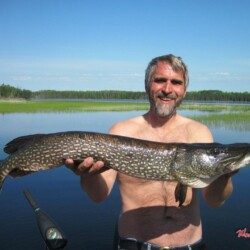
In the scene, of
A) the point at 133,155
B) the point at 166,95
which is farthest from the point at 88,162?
the point at 166,95

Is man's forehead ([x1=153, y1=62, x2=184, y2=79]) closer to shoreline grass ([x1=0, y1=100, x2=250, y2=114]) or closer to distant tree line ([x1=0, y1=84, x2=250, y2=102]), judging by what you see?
shoreline grass ([x1=0, y1=100, x2=250, y2=114])

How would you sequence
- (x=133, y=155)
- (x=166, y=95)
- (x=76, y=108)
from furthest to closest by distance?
(x=76, y=108) < (x=166, y=95) < (x=133, y=155)

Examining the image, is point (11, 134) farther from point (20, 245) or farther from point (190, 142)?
point (190, 142)

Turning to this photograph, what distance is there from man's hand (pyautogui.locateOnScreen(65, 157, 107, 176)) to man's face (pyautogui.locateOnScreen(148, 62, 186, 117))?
87 centimetres

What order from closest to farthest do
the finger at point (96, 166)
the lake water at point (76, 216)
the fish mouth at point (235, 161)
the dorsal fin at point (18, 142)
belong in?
the fish mouth at point (235, 161) → the finger at point (96, 166) → the dorsal fin at point (18, 142) → the lake water at point (76, 216)

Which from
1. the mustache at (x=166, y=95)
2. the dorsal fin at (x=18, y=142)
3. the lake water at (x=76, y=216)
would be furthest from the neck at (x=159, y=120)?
the lake water at (x=76, y=216)

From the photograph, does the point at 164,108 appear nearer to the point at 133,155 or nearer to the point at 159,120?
the point at 159,120

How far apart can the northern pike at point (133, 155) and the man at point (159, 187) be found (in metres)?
0.14

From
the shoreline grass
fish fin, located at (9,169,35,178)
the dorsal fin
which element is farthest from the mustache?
the shoreline grass

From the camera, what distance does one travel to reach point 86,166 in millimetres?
3412

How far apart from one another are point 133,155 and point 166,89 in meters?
0.78

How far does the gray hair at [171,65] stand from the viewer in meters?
3.78

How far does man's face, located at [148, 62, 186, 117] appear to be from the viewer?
12.3ft

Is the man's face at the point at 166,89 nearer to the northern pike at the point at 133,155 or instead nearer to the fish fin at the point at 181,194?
the northern pike at the point at 133,155
